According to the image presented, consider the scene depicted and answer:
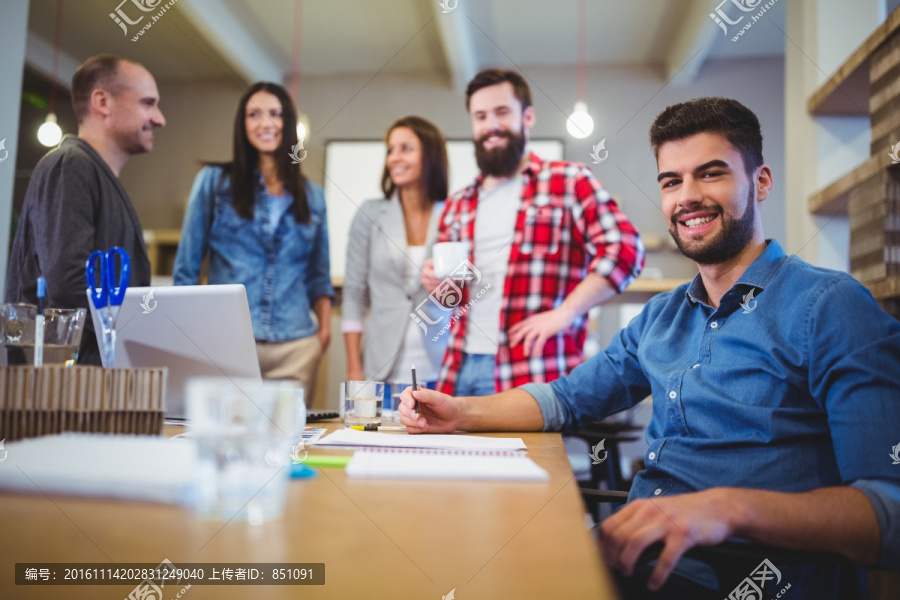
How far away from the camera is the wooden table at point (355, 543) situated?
43 cm

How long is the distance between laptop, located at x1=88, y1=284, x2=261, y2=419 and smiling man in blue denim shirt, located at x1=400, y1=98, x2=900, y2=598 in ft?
1.03

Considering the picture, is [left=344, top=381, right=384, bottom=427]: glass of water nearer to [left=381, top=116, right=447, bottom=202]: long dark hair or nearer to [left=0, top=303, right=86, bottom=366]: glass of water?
[left=0, top=303, right=86, bottom=366]: glass of water

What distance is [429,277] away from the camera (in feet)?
8.02

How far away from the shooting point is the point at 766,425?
1045 millimetres

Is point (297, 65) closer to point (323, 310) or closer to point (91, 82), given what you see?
point (323, 310)

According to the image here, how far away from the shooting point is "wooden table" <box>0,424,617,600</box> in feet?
1.40

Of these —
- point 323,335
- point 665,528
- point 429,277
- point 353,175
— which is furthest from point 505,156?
point 353,175

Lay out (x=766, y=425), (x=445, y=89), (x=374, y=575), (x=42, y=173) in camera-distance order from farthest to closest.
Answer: (x=445, y=89), (x=42, y=173), (x=766, y=425), (x=374, y=575)

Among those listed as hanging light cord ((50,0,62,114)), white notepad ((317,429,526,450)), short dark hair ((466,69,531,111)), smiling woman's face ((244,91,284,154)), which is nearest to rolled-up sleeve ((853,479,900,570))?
white notepad ((317,429,526,450))

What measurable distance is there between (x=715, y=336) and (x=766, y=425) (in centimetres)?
18

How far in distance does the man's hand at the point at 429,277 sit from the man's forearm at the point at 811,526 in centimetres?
165

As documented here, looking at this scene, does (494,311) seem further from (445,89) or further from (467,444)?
(445,89)

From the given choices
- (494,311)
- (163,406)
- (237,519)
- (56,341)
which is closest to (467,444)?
(163,406)

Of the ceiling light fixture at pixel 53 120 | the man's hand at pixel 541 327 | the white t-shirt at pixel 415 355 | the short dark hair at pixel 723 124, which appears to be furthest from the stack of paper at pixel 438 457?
the ceiling light fixture at pixel 53 120
